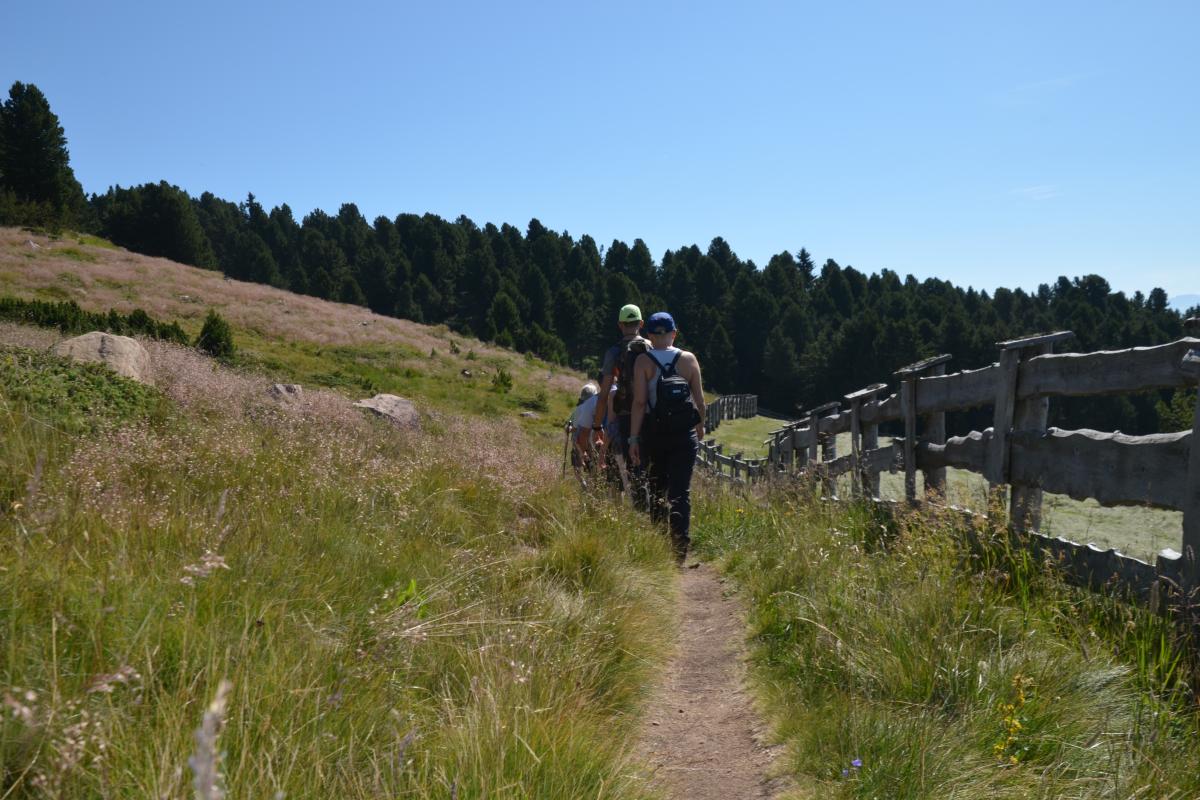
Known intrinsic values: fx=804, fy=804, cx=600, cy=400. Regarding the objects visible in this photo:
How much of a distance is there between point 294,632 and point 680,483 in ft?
13.9

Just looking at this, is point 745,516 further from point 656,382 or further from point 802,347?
point 802,347

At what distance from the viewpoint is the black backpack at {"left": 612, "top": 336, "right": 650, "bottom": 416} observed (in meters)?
6.68

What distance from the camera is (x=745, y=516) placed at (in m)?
7.34

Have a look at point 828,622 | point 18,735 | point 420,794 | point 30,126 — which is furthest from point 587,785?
point 30,126

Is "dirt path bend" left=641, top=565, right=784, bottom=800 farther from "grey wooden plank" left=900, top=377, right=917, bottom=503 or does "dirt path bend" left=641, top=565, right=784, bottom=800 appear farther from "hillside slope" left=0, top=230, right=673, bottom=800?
"grey wooden plank" left=900, top=377, right=917, bottom=503

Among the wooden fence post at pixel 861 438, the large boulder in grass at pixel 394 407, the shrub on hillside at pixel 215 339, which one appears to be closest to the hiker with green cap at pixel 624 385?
the wooden fence post at pixel 861 438

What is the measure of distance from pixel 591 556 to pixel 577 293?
89.0 meters

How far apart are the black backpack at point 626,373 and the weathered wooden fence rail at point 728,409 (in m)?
36.3

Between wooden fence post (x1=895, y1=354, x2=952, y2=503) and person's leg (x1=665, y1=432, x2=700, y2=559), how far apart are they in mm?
1659

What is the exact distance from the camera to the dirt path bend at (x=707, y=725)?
2838 mm

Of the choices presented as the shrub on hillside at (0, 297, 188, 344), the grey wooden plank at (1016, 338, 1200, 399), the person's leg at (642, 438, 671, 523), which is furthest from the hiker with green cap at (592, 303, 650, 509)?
the shrub on hillside at (0, 297, 188, 344)

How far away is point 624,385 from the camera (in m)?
6.92

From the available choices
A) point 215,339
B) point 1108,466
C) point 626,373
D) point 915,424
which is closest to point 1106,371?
point 1108,466

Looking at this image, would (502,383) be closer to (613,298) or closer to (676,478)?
(676,478)
